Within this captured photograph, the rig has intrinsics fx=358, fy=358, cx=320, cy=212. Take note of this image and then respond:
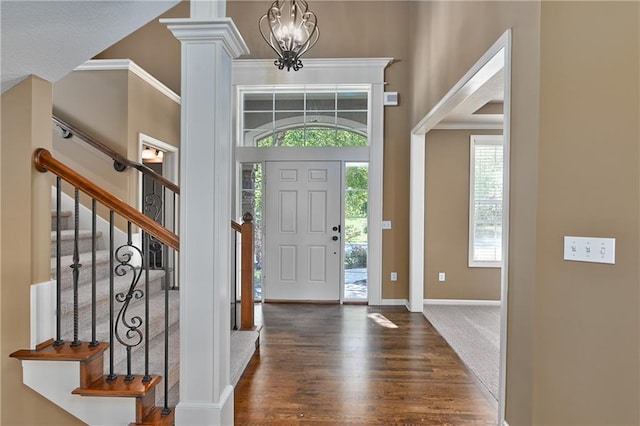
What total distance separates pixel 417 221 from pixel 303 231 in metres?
1.54

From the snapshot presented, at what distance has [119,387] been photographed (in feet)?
6.12

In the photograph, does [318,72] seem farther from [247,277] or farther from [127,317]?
[127,317]

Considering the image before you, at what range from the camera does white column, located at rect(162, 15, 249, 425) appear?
180 cm

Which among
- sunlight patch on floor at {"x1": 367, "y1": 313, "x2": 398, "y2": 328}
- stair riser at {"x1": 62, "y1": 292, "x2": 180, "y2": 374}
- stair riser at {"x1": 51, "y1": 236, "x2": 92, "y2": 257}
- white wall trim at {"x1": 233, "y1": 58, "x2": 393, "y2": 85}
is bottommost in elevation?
sunlight patch on floor at {"x1": 367, "y1": 313, "x2": 398, "y2": 328}

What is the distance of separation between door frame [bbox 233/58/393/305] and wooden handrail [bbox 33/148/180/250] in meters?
3.17

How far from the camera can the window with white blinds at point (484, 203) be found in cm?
487

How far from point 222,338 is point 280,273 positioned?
3.12 meters

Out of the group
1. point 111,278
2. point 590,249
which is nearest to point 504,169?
point 590,249

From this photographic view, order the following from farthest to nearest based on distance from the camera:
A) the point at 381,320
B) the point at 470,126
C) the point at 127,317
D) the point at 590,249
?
the point at 470,126, the point at 381,320, the point at 127,317, the point at 590,249

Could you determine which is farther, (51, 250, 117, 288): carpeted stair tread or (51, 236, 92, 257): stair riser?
(51, 236, 92, 257): stair riser

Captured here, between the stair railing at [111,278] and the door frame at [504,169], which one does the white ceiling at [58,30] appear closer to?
the stair railing at [111,278]

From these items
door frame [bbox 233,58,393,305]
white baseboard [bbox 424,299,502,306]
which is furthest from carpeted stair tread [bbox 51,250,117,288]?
white baseboard [bbox 424,299,502,306]

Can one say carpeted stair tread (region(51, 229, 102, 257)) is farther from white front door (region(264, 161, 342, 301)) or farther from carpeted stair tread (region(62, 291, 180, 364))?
white front door (region(264, 161, 342, 301))

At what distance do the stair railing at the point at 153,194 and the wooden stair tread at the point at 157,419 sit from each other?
870mm
